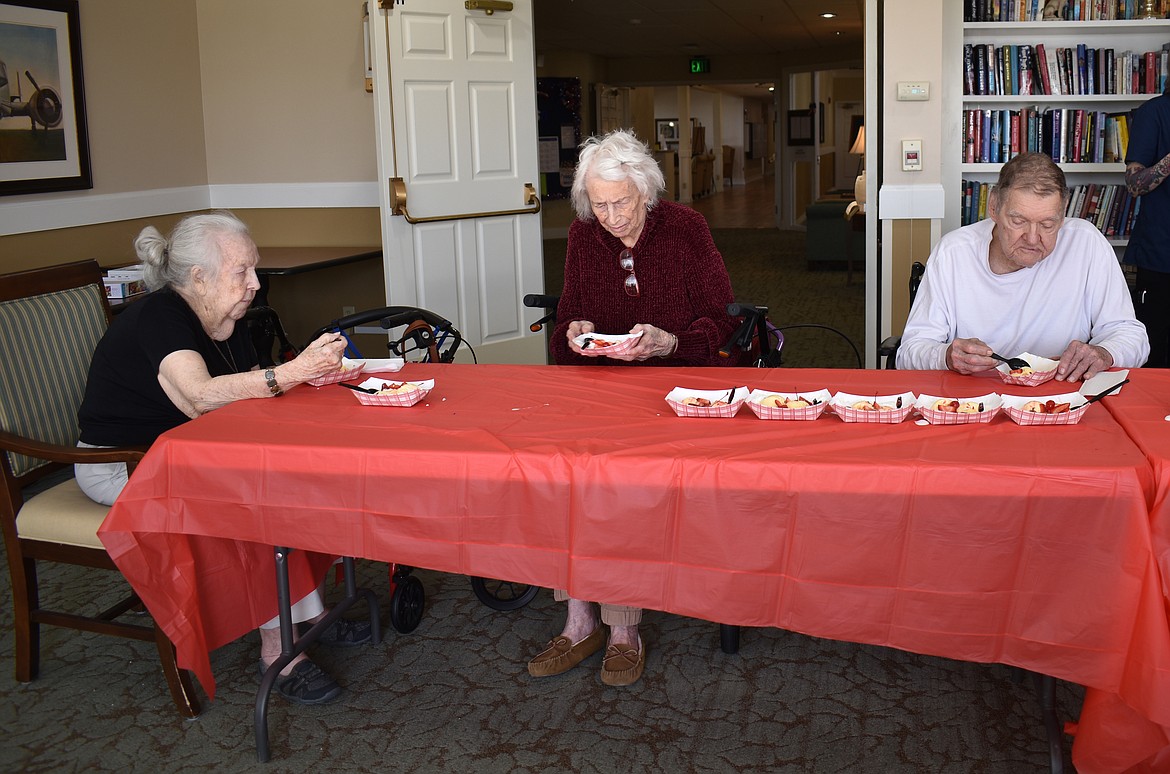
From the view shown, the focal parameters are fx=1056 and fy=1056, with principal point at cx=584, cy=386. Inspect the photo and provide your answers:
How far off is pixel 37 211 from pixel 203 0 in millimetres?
1729

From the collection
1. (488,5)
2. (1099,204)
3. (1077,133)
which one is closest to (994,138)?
(1077,133)

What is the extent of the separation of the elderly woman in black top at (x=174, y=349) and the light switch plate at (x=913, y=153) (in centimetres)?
304

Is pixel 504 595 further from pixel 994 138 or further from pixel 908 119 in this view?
pixel 994 138

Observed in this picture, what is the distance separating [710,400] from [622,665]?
2.44 ft

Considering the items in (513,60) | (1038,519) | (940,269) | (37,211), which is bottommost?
(1038,519)

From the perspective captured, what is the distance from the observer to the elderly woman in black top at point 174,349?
2.45 m

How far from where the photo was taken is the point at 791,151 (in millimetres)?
14133

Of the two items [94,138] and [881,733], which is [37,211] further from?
[881,733]

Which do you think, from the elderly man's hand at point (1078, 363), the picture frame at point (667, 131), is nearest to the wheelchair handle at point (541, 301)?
the elderly man's hand at point (1078, 363)

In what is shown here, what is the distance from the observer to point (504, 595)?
300cm

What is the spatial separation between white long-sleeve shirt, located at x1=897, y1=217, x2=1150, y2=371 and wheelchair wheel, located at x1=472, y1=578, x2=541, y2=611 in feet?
3.96

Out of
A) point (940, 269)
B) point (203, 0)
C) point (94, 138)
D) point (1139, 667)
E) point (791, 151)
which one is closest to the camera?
point (1139, 667)

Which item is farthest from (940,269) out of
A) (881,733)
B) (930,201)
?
(930,201)

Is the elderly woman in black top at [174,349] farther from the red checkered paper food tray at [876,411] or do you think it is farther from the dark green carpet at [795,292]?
the dark green carpet at [795,292]
